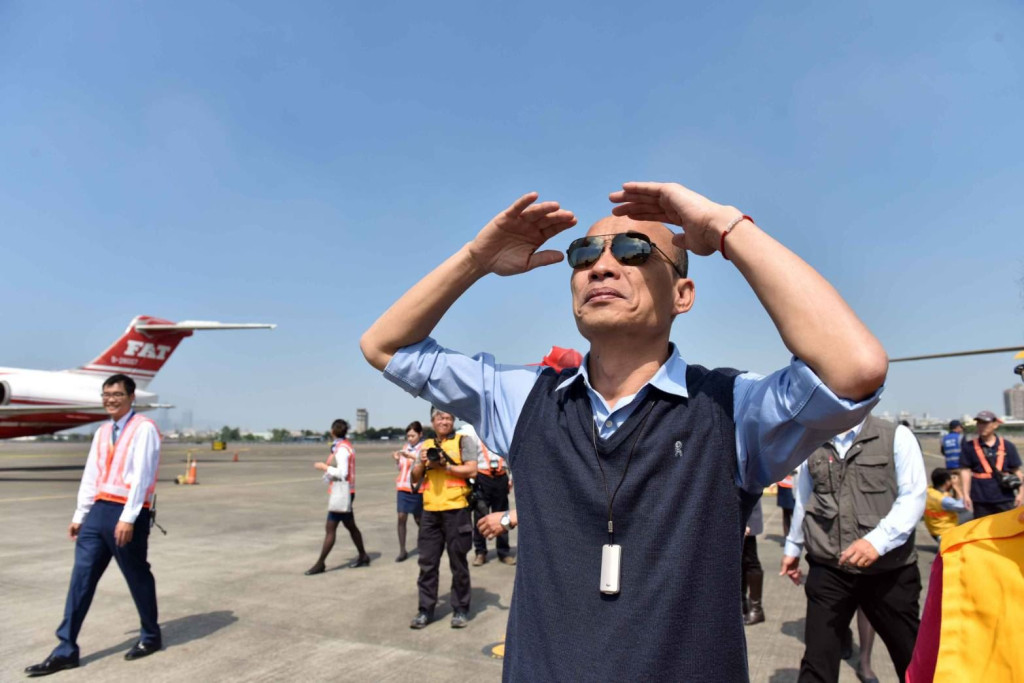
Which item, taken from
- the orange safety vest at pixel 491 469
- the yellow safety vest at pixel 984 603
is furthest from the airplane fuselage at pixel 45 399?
the yellow safety vest at pixel 984 603

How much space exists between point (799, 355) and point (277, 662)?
16.2ft

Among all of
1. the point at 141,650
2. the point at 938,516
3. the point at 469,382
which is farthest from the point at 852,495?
the point at 938,516

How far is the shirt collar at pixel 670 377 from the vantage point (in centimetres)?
165

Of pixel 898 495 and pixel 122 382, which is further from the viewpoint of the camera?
pixel 122 382

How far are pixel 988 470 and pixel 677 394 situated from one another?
8.37 meters

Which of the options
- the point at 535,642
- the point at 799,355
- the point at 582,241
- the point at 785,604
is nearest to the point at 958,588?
the point at 799,355

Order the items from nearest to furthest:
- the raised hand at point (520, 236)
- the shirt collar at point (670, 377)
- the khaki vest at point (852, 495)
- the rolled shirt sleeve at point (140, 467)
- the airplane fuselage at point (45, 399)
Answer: the shirt collar at point (670, 377)
the raised hand at point (520, 236)
the khaki vest at point (852, 495)
the rolled shirt sleeve at point (140, 467)
the airplane fuselage at point (45, 399)

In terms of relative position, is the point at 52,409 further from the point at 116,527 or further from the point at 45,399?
the point at 116,527

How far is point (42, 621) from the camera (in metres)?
6.04

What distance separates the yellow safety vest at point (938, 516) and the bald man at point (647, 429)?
8.43 m

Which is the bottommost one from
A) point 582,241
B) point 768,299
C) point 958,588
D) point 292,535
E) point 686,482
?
point 292,535

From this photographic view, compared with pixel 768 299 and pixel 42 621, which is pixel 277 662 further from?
pixel 768 299

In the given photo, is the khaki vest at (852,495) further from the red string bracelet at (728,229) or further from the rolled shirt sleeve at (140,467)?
the rolled shirt sleeve at (140,467)

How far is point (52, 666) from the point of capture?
486cm
